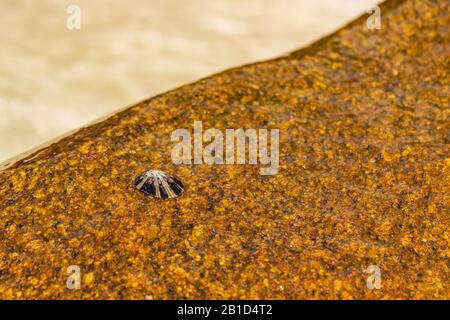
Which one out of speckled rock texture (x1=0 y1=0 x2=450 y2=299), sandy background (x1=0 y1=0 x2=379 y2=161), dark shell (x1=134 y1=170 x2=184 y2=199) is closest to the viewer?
speckled rock texture (x1=0 y1=0 x2=450 y2=299)

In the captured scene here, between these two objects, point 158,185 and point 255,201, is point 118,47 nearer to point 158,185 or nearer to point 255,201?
point 158,185

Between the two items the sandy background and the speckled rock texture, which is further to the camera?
the sandy background

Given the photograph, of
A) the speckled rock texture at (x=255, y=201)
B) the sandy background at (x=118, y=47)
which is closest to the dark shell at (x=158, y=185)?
the speckled rock texture at (x=255, y=201)

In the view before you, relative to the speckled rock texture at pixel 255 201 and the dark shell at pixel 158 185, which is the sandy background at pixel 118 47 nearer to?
the speckled rock texture at pixel 255 201

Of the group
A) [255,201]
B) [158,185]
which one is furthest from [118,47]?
[255,201]

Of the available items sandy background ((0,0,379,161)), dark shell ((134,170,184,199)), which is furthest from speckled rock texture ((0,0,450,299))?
sandy background ((0,0,379,161))

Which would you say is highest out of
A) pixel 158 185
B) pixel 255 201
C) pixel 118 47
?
pixel 118 47

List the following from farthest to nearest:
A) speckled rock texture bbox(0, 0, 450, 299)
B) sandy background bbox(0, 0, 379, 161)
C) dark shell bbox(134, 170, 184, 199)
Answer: sandy background bbox(0, 0, 379, 161)
dark shell bbox(134, 170, 184, 199)
speckled rock texture bbox(0, 0, 450, 299)

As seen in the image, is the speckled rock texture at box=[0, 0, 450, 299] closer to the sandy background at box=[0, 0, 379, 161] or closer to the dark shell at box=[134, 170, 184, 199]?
the dark shell at box=[134, 170, 184, 199]
